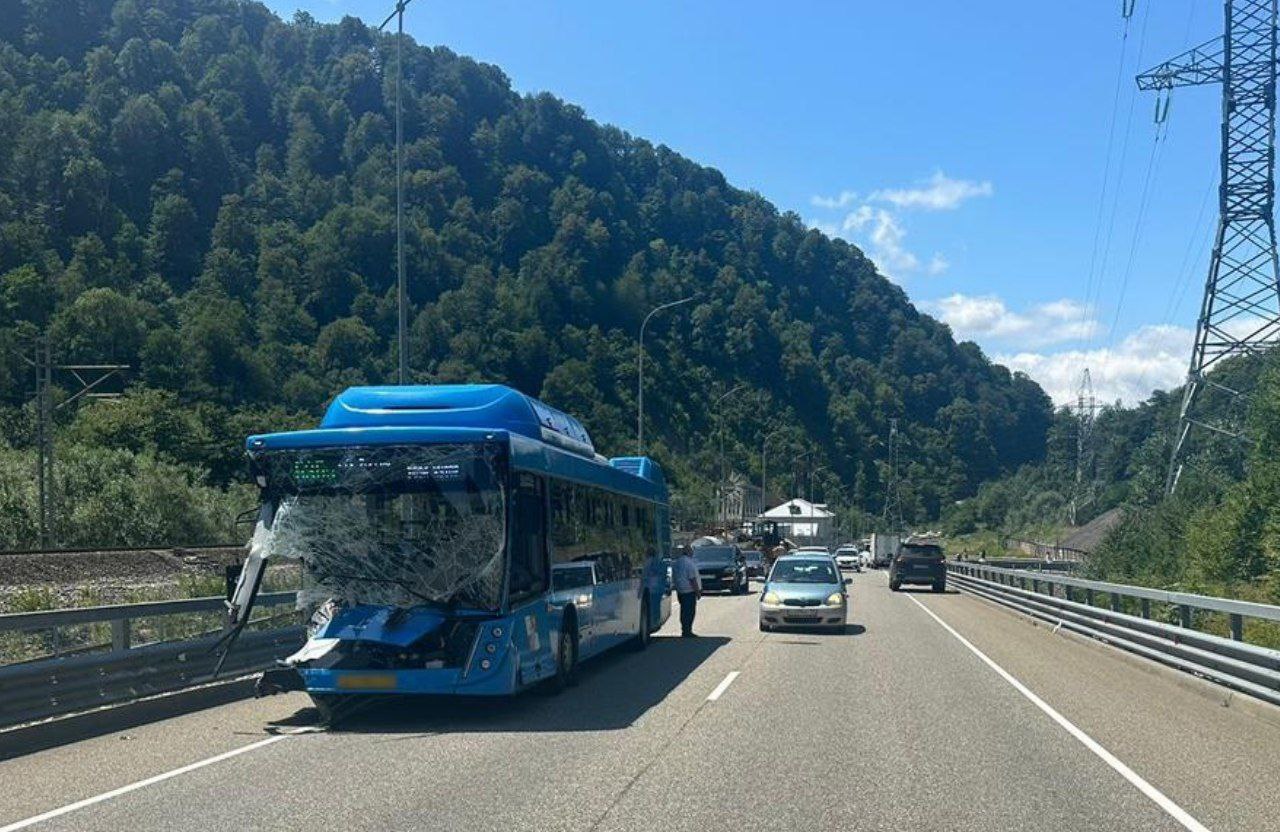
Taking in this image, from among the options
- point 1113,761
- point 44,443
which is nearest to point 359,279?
point 44,443

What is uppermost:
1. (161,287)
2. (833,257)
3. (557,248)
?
(833,257)

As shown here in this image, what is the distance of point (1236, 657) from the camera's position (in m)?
14.0

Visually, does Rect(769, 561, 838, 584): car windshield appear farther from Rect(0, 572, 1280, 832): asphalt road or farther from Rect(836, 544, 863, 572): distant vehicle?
Rect(836, 544, 863, 572): distant vehicle

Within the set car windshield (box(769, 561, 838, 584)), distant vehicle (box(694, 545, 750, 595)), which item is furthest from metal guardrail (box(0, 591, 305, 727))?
distant vehicle (box(694, 545, 750, 595))

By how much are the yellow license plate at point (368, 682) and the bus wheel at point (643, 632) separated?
8.04 metres

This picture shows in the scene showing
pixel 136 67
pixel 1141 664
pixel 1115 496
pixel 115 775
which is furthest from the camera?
pixel 136 67

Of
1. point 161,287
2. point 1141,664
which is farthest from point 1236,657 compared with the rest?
point 161,287

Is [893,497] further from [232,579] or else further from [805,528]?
[232,579]

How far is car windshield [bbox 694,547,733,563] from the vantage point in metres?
41.1

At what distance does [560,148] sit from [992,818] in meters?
150

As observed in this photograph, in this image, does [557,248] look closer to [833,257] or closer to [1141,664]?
[833,257]

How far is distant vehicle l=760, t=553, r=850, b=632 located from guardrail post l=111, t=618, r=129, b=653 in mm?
12854

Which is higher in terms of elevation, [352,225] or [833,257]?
[833,257]

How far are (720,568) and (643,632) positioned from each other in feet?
68.1
